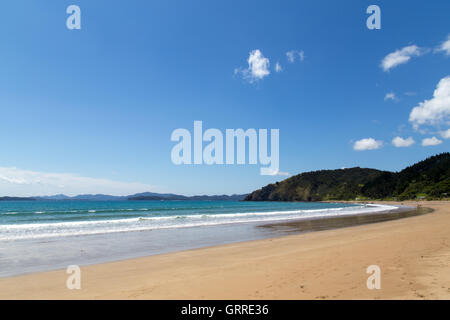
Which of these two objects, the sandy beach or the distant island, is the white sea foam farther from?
the distant island

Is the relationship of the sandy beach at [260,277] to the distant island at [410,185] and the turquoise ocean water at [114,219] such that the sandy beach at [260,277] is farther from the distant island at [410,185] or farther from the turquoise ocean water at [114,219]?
the distant island at [410,185]

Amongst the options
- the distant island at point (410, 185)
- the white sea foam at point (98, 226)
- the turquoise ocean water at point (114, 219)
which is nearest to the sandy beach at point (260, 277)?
the white sea foam at point (98, 226)

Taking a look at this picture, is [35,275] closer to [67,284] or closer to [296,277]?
[67,284]

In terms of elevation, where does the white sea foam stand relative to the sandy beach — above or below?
below

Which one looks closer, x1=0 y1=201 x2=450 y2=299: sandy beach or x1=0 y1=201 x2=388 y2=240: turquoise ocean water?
x1=0 y1=201 x2=450 y2=299: sandy beach

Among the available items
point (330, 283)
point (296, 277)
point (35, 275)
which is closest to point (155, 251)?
point (35, 275)

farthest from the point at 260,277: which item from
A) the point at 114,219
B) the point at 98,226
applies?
the point at 114,219

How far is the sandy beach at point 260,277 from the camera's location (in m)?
5.81

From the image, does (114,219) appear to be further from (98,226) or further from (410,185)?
(410,185)

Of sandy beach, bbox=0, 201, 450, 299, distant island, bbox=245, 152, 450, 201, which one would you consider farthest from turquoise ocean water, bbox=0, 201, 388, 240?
distant island, bbox=245, 152, 450, 201

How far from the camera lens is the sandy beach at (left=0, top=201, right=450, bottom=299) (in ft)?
19.1

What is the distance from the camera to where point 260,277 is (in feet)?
23.4
